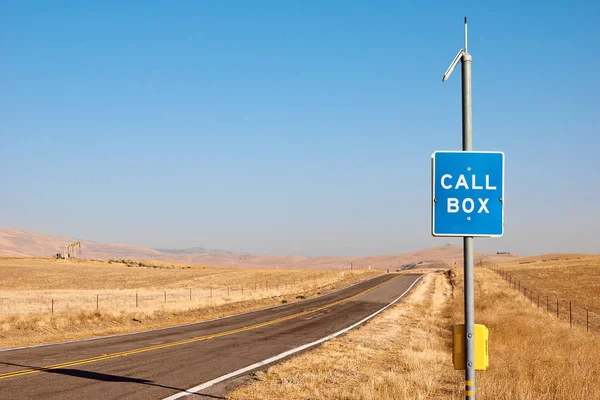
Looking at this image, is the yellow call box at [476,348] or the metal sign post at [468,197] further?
the yellow call box at [476,348]

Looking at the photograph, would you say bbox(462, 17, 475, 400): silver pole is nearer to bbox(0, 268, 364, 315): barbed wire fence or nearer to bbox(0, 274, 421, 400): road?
bbox(0, 274, 421, 400): road

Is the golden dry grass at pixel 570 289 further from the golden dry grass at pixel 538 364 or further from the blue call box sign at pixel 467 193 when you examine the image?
the blue call box sign at pixel 467 193

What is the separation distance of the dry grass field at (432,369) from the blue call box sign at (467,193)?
4550 mm

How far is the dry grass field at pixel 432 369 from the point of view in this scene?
10.6 meters

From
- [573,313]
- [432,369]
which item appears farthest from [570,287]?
[432,369]

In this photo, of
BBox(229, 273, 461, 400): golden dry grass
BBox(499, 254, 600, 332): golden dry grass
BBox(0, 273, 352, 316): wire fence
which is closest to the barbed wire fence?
BBox(0, 273, 352, 316): wire fence

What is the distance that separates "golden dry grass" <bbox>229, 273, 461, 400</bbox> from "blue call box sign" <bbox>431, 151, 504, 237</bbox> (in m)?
5.11

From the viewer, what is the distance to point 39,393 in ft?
37.3

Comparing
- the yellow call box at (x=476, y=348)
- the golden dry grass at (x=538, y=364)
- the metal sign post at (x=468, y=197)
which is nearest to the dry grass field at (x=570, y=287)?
the golden dry grass at (x=538, y=364)

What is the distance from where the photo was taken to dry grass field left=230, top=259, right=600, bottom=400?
1060 cm

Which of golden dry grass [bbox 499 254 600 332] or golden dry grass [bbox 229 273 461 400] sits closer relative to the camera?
golden dry grass [bbox 229 273 461 400]

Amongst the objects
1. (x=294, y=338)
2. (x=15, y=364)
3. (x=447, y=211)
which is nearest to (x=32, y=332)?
(x=15, y=364)

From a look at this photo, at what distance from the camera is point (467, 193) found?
5941 millimetres

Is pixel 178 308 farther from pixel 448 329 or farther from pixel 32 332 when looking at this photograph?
pixel 448 329
